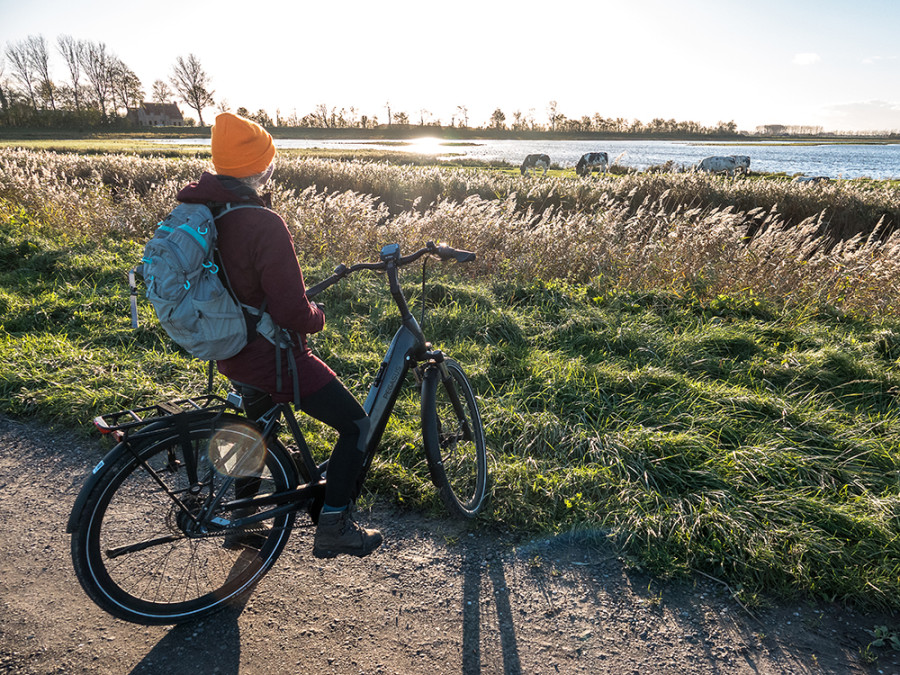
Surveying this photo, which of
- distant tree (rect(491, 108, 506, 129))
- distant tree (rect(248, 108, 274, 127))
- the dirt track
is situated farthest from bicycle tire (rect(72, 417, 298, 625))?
distant tree (rect(491, 108, 506, 129))

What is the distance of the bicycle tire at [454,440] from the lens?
3055 millimetres

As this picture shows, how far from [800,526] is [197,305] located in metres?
3.62

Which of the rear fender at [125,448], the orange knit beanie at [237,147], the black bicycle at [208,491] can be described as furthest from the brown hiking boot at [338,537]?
the orange knit beanie at [237,147]

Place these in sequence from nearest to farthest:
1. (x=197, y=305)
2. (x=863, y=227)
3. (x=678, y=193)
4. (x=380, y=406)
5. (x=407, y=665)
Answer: (x=197, y=305) < (x=407, y=665) < (x=380, y=406) < (x=863, y=227) < (x=678, y=193)

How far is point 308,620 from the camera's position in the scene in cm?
272

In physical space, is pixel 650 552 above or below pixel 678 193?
below

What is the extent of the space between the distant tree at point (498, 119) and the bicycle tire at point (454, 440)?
88.9 meters

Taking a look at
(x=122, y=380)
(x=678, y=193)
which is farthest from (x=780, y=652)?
(x=678, y=193)

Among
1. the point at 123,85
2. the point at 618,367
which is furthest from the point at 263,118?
the point at 618,367

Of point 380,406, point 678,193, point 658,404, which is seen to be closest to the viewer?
point 380,406

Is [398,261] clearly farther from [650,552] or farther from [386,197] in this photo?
[386,197]

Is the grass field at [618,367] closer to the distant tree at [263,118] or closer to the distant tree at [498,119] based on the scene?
the distant tree at [263,118]

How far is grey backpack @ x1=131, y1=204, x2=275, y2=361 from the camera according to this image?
204 centimetres

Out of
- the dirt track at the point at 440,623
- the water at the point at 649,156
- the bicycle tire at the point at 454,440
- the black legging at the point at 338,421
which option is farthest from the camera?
the water at the point at 649,156
